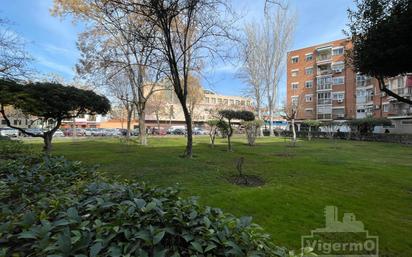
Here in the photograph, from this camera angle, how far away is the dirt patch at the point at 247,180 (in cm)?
824

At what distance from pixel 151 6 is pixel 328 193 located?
28.2 ft

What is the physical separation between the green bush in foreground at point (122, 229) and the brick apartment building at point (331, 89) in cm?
4551

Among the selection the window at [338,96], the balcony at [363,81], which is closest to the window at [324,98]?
the window at [338,96]

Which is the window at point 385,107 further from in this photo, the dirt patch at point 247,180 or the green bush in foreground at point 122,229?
the green bush in foreground at point 122,229

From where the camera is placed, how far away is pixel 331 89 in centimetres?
5219

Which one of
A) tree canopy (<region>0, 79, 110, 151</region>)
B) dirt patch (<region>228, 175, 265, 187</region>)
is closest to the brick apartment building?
dirt patch (<region>228, 175, 265, 187</region>)

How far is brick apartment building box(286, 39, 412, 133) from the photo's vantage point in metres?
44.3

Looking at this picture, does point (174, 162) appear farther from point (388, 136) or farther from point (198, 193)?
point (388, 136)

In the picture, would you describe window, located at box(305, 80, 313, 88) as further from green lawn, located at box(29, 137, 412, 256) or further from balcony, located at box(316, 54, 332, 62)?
green lawn, located at box(29, 137, 412, 256)

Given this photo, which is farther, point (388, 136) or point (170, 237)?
point (388, 136)

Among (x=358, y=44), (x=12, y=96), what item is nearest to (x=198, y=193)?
(x=358, y=44)

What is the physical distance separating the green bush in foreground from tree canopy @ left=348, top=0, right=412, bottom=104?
21.8 feet

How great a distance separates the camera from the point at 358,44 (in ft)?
27.0

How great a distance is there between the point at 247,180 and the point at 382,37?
5.13 m
